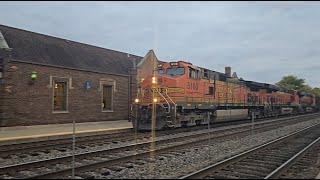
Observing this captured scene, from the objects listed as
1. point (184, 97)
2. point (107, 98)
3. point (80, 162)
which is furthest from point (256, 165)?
point (107, 98)

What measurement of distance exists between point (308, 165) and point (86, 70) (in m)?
17.9

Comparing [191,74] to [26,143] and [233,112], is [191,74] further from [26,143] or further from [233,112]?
[26,143]

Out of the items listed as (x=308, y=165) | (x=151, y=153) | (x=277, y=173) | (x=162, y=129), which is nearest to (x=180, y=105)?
(x=162, y=129)

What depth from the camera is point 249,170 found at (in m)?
9.61

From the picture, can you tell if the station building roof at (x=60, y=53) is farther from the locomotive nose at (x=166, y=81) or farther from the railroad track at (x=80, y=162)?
the railroad track at (x=80, y=162)

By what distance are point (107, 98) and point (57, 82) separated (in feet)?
16.8

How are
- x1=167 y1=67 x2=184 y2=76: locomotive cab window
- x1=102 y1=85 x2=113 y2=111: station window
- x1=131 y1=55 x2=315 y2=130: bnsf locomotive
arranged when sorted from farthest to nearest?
x1=102 y1=85 x2=113 y2=111: station window
x1=167 y1=67 x2=184 y2=76: locomotive cab window
x1=131 y1=55 x2=315 y2=130: bnsf locomotive

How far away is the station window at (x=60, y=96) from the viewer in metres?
24.0

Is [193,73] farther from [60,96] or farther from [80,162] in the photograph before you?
[80,162]

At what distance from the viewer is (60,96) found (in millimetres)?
24328

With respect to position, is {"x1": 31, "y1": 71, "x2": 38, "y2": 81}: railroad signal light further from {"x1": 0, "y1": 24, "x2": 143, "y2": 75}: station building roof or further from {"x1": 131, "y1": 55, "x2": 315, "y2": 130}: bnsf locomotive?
{"x1": 131, "y1": 55, "x2": 315, "y2": 130}: bnsf locomotive

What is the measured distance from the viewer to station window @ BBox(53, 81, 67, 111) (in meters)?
24.0

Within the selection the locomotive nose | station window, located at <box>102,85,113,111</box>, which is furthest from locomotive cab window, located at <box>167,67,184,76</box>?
station window, located at <box>102,85,113,111</box>

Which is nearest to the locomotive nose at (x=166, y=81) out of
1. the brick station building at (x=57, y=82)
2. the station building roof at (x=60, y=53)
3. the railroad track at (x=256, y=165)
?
the railroad track at (x=256, y=165)
